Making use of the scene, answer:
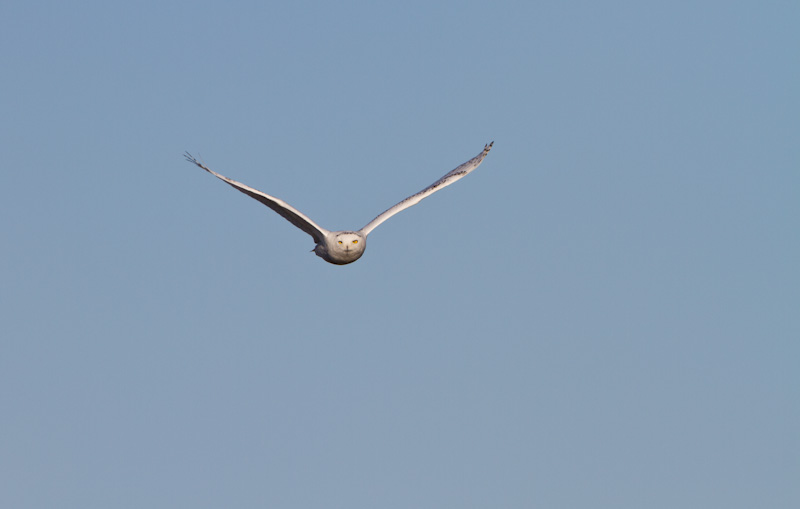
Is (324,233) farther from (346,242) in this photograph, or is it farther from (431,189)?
(431,189)

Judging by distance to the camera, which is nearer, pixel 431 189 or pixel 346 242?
pixel 346 242

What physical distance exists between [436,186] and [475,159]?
431 cm

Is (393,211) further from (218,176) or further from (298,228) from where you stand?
(218,176)

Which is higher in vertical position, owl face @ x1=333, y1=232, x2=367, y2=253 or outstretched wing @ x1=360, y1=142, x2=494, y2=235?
outstretched wing @ x1=360, y1=142, x2=494, y2=235

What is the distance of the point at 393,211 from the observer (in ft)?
143

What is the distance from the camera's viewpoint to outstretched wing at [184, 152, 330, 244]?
40.2 metres

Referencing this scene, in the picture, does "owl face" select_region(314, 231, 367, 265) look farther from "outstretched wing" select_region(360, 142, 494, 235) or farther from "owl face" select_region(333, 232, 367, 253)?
"outstretched wing" select_region(360, 142, 494, 235)

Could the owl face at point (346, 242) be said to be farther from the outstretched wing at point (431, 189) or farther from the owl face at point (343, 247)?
the outstretched wing at point (431, 189)

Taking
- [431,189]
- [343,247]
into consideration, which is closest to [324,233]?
[343,247]

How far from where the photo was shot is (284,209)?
41125 mm

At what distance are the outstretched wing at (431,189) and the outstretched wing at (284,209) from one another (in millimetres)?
1615

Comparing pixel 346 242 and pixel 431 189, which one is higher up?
pixel 431 189

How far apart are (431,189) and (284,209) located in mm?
6808

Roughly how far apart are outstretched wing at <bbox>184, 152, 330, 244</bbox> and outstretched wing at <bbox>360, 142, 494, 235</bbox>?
1615mm
